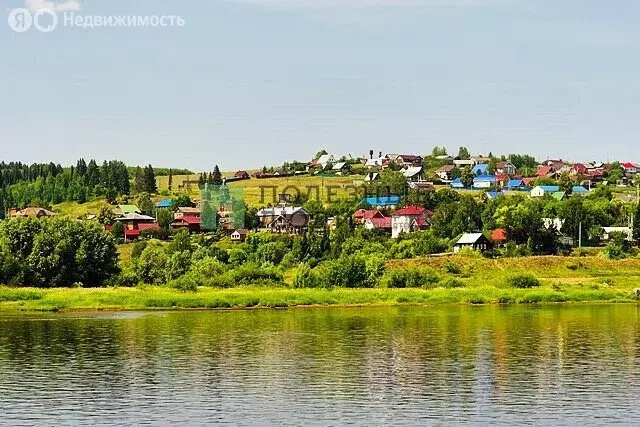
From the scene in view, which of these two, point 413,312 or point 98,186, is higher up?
point 98,186

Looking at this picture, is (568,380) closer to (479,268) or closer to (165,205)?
(479,268)

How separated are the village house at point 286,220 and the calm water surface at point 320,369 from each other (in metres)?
43.1

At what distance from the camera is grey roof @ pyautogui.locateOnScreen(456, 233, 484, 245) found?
73812 millimetres

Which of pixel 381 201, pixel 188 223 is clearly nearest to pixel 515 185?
pixel 381 201

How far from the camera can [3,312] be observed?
47875 mm

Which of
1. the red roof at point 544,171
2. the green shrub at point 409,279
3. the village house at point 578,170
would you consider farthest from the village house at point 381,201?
the green shrub at point 409,279

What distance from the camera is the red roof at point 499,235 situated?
248ft

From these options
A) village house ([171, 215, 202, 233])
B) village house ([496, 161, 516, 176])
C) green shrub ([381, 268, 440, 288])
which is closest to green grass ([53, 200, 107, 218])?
village house ([171, 215, 202, 233])

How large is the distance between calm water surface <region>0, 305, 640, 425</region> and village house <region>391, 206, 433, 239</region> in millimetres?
41332

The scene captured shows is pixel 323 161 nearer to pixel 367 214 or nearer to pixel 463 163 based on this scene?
pixel 463 163

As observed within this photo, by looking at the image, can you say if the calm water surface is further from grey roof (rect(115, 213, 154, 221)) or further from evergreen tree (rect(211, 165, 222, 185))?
evergreen tree (rect(211, 165, 222, 185))

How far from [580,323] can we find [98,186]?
82213mm

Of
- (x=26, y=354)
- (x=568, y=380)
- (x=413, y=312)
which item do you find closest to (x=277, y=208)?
(x=413, y=312)

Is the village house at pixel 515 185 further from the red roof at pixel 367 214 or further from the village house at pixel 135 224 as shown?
the village house at pixel 135 224
